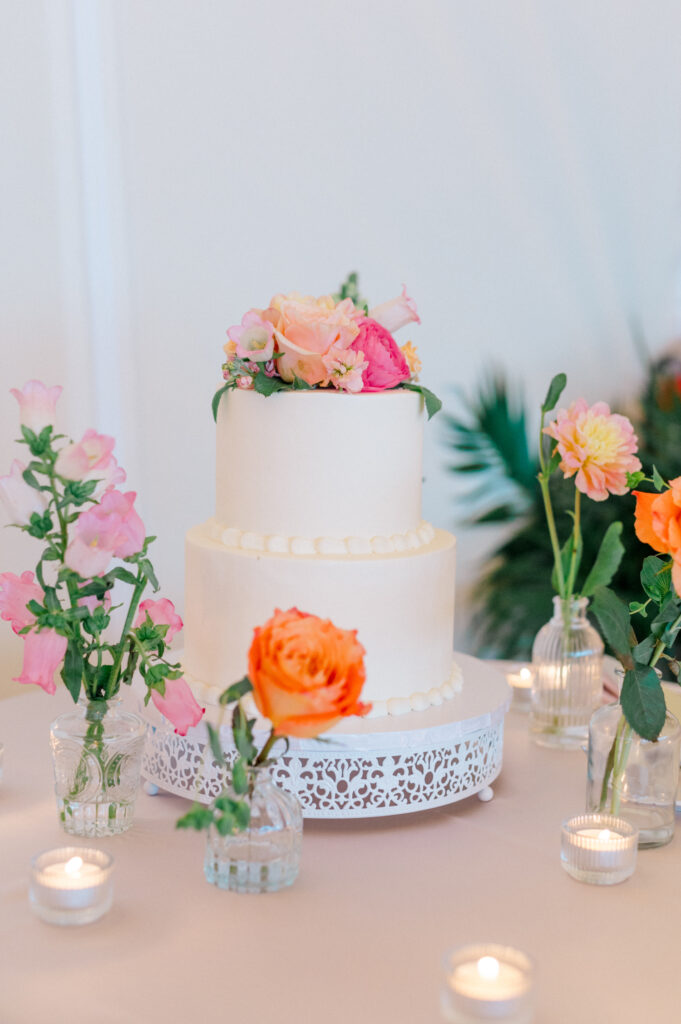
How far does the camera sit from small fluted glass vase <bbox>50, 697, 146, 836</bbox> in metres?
1.46

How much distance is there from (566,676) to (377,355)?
2.28ft

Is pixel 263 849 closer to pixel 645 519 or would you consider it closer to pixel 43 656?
pixel 43 656

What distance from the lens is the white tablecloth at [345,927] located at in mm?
1107

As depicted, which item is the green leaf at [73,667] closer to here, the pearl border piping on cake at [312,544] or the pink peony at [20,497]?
the pink peony at [20,497]

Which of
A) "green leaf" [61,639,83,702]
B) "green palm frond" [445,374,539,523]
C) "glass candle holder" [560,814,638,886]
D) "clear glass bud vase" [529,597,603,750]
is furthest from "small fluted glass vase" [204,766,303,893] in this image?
"green palm frond" [445,374,539,523]

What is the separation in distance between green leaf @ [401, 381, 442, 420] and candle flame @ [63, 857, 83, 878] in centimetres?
79

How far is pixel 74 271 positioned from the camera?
289 centimetres

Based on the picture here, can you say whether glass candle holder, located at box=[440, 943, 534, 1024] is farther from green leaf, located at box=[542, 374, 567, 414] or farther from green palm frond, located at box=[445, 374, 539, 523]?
green palm frond, located at box=[445, 374, 539, 523]

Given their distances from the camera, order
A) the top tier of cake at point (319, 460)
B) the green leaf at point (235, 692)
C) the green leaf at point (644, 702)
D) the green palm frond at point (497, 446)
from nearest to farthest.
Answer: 1. the green leaf at point (235, 692)
2. the green leaf at point (644, 702)
3. the top tier of cake at point (319, 460)
4. the green palm frond at point (497, 446)

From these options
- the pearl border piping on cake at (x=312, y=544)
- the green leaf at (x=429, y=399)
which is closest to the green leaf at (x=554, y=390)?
the green leaf at (x=429, y=399)

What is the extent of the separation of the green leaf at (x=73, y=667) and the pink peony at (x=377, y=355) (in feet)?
1.95

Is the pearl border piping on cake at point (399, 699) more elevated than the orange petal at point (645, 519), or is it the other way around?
the orange petal at point (645, 519)

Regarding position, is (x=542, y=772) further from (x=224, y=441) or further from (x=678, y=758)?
(x=224, y=441)

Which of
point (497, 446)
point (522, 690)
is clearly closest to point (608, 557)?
point (522, 690)
